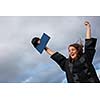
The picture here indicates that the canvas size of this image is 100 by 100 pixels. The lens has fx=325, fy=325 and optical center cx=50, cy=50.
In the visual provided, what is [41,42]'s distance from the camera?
258 cm

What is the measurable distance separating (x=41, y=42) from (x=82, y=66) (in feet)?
1.23

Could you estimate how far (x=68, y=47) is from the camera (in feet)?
8.36

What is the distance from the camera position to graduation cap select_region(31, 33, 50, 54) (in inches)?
101

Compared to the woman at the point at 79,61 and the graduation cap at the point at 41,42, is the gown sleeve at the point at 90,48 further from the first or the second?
the graduation cap at the point at 41,42

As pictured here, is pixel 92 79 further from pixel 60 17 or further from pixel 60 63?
pixel 60 17

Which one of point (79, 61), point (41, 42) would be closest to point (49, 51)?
point (41, 42)

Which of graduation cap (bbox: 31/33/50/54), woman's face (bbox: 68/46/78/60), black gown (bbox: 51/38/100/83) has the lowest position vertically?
black gown (bbox: 51/38/100/83)

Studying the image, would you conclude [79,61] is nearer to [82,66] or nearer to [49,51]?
[82,66]

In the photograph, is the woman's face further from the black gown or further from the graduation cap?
the graduation cap

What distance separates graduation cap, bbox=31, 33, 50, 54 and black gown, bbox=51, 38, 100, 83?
109 mm

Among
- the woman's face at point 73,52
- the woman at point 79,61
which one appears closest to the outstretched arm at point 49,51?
the woman at point 79,61

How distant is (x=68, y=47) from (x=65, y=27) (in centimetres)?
16

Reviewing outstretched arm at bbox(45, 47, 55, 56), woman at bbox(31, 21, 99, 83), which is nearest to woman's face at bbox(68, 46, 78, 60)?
woman at bbox(31, 21, 99, 83)
